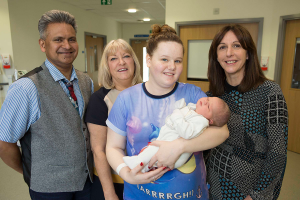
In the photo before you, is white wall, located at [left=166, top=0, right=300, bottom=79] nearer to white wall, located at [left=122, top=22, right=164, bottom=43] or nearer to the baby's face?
the baby's face

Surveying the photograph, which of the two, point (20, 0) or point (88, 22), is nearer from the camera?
point (20, 0)

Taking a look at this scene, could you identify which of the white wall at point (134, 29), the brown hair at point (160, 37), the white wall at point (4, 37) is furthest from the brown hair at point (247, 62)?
the white wall at point (134, 29)

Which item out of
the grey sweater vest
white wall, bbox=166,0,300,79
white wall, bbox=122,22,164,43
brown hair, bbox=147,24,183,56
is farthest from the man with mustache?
white wall, bbox=122,22,164,43

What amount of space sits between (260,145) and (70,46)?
1.43 meters

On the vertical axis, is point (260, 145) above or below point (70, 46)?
below

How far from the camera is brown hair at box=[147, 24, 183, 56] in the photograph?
44.2 inches

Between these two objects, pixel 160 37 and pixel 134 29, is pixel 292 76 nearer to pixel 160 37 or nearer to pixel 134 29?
pixel 160 37

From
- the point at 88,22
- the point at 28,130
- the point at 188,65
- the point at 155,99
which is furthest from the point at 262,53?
the point at 88,22

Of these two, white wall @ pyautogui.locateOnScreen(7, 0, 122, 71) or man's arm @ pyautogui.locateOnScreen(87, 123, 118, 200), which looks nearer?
man's arm @ pyautogui.locateOnScreen(87, 123, 118, 200)

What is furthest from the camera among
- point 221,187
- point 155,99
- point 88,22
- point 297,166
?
point 88,22

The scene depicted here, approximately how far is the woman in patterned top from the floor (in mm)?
1790

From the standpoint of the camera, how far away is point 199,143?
41.6 inches

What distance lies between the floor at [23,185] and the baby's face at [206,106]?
2317 millimetres

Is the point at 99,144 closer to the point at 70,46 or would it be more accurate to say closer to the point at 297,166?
the point at 70,46
